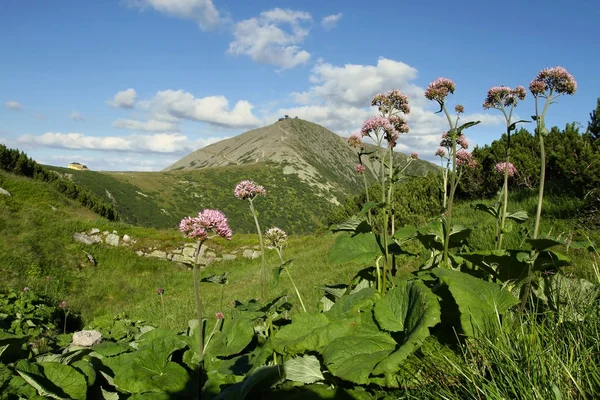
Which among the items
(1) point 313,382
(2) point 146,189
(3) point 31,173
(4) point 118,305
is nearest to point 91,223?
(4) point 118,305

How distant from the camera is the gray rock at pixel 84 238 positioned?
53.6 feet

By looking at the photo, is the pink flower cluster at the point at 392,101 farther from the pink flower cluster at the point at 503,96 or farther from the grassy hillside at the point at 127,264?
the grassy hillside at the point at 127,264

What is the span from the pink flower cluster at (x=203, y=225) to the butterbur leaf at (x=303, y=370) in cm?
116

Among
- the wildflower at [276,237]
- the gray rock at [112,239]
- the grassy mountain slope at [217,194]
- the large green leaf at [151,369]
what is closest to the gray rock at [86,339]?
the large green leaf at [151,369]

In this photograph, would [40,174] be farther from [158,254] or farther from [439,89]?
[439,89]

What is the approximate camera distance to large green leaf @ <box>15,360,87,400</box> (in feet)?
8.21

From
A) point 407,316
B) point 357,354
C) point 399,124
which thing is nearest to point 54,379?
point 357,354

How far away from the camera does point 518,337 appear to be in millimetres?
2049

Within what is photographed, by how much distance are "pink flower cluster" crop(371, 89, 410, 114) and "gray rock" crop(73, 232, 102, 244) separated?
15659 mm

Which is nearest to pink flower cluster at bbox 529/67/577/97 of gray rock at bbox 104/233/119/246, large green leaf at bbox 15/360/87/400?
large green leaf at bbox 15/360/87/400

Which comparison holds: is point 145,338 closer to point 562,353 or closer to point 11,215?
point 562,353

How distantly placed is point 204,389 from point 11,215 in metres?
16.4

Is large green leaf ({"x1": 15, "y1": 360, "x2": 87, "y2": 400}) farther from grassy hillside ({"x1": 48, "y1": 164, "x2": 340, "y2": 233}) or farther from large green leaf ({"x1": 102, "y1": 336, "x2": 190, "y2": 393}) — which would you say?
grassy hillside ({"x1": 48, "y1": 164, "x2": 340, "y2": 233})

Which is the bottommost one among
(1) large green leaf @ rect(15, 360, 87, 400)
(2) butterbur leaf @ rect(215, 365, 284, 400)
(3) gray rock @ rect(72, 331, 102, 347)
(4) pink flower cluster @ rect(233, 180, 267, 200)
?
(3) gray rock @ rect(72, 331, 102, 347)
